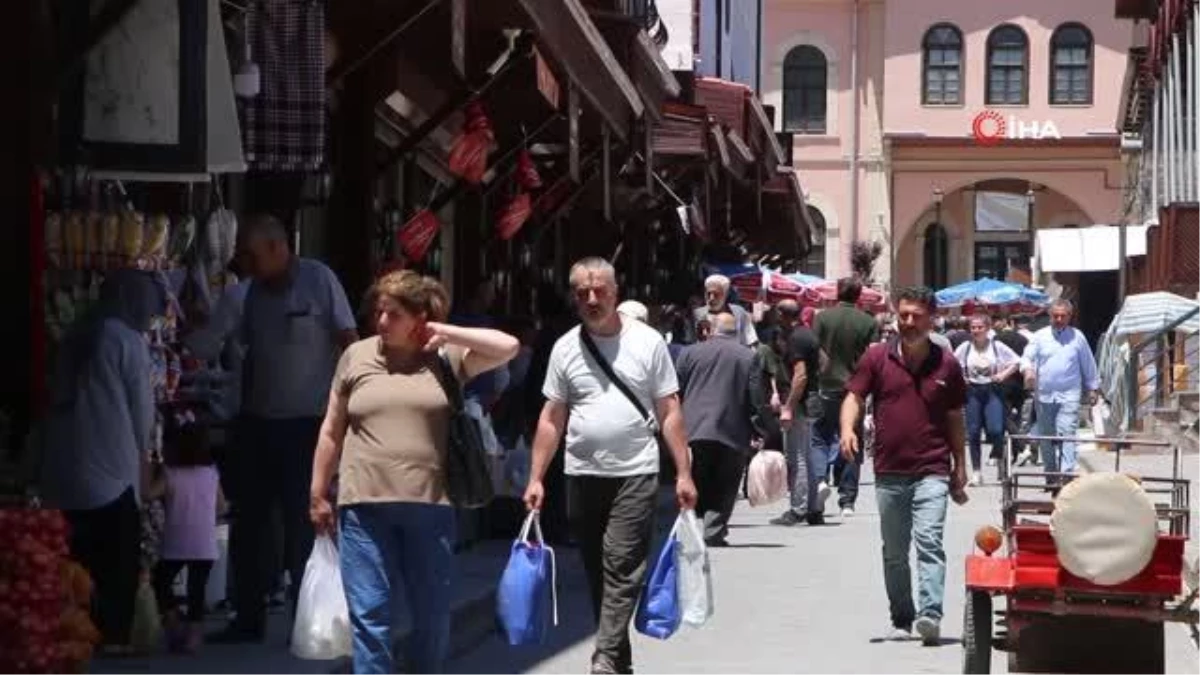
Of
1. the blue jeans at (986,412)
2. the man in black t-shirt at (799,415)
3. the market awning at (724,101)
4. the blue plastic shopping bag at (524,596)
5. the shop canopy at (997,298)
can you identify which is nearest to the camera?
the blue plastic shopping bag at (524,596)

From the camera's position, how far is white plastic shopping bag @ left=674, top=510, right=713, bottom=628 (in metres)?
11.5

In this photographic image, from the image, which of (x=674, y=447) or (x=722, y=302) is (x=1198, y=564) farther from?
(x=722, y=302)

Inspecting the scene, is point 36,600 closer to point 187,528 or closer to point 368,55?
Answer: point 187,528

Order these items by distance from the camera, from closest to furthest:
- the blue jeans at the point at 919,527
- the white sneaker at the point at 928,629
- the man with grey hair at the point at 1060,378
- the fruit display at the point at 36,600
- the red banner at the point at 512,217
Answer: the fruit display at the point at 36,600 → the blue jeans at the point at 919,527 → the white sneaker at the point at 928,629 → the red banner at the point at 512,217 → the man with grey hair at the point at 1060,378

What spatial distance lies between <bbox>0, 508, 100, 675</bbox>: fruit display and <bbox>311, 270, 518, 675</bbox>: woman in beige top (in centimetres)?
106

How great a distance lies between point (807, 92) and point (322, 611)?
6454 centimetres

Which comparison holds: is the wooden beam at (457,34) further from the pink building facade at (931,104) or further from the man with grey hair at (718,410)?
the pink building facade at (931,104)

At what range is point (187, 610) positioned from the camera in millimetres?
12531

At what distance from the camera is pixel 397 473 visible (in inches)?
393

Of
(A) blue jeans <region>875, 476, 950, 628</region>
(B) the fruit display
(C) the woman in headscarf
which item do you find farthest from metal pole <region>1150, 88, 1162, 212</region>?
(B) the fruit display

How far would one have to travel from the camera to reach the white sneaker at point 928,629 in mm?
13617

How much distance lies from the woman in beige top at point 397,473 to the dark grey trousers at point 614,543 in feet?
5.03

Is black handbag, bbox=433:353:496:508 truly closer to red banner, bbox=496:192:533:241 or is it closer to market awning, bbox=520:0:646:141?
market awning, bbox=520:0:646:141

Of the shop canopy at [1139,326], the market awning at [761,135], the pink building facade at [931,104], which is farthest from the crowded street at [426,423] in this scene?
the pink building facade at [931,104]
